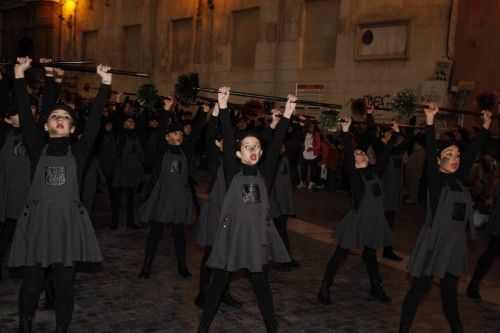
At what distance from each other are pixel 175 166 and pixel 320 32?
41.2 ft

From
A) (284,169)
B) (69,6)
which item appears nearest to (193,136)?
(284,169)

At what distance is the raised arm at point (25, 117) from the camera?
451 centimetres

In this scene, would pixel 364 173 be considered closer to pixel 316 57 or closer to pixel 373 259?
pixel 373 259

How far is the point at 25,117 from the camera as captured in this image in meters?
4.51

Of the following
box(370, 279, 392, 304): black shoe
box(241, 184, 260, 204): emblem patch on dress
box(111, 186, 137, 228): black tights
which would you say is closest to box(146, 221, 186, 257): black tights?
box(241, 184, 260, 204): emblem patch on dress

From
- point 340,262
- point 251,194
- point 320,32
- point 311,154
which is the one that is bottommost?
point 340,262

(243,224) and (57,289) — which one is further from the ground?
(243,224)

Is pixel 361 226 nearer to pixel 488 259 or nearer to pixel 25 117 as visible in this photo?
pixel 488 259

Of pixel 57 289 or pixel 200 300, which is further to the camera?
pixel 200 300

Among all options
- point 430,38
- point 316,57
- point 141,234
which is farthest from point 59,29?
point 141,234

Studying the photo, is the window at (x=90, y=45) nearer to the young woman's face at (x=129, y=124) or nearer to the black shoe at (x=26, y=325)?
the young woman's face at (x=129, y=124)

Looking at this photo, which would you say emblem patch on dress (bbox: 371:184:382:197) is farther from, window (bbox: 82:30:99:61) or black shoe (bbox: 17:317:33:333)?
window (bbox: 82:30:99:61)

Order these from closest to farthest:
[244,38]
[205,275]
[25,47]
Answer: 1. [205,275]
2. [244,38]
3. [25,47]

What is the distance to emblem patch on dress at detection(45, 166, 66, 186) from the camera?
4383 millimetres
